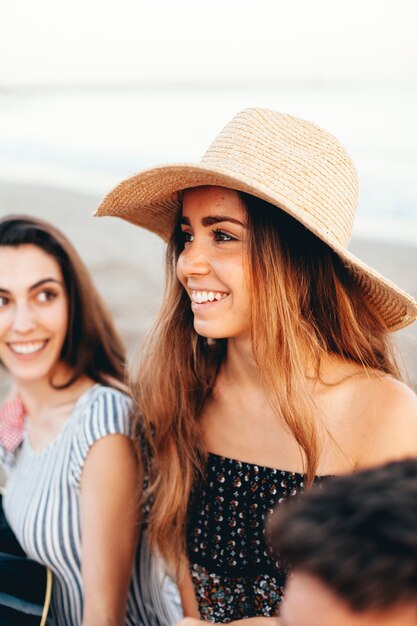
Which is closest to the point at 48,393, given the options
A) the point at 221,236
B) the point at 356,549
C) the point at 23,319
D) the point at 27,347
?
the point at 27,347

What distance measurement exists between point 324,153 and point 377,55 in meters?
14.4

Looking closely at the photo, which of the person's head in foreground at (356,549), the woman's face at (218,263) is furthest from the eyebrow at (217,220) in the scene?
the person's head in foreground at (356,549)

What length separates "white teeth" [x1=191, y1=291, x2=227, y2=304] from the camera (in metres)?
2.11

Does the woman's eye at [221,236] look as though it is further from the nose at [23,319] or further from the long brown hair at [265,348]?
the nose at [23,319]

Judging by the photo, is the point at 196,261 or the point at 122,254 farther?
the point at 122,254

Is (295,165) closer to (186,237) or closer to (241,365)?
(186,237)

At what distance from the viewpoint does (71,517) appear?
96.3 inches

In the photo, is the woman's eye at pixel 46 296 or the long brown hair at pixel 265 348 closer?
the long brown hair at pixel 265 348

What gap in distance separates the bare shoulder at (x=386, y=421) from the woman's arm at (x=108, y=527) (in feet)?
2.57

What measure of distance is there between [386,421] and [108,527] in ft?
3.12

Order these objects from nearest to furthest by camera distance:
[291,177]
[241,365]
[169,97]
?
[291,177] < [241,365] < [169,97]

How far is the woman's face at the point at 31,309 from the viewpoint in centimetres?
270

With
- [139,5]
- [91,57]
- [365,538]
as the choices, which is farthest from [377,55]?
[365,538]

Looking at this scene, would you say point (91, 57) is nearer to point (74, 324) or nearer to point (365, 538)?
point (74, 324)
